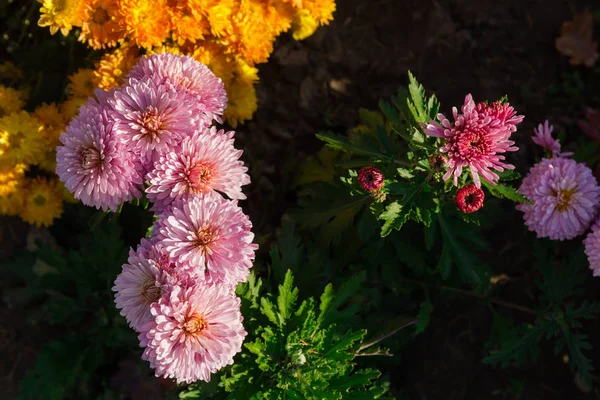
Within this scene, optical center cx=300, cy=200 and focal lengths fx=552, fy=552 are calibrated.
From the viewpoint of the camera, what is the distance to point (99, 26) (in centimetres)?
223

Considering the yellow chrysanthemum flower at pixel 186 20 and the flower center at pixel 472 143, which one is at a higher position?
the flower center at pixel 472 143

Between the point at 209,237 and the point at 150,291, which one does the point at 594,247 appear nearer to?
the point at 209,237

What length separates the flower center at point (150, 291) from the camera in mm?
1699

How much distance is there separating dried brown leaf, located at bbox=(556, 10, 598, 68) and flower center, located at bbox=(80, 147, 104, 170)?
302 cm

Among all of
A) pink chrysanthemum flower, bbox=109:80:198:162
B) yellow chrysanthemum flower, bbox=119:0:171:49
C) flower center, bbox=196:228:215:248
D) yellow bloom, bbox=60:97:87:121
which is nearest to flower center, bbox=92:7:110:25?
yellow chrysanthemum flower, bbox=119:0:171:49

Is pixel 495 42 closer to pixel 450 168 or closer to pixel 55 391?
pixel 450 168

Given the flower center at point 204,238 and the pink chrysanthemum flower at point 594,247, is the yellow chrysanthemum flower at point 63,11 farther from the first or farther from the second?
the pink chrysanthemum flower at point 594,247

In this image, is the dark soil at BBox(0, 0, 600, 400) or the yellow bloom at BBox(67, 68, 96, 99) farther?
the dark soil at BBox(0, 0, 600, 400)

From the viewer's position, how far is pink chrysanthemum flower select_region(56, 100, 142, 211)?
69.2 inches

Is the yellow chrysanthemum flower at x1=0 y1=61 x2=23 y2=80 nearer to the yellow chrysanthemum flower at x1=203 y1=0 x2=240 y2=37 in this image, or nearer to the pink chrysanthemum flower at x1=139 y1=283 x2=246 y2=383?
the yellow chrysanthemum flower at x1=203 y1=0 x2=240 y2=37

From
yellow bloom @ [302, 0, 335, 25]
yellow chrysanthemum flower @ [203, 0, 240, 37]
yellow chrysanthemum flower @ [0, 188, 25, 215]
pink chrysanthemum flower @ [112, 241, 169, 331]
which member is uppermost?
yellow bloom @ [302, 0, 335, 25]

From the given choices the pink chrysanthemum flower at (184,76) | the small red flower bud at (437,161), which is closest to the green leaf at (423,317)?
the small red flower bud at (437,161)

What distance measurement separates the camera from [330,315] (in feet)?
7.31

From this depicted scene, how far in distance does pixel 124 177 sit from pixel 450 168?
1067 mm
